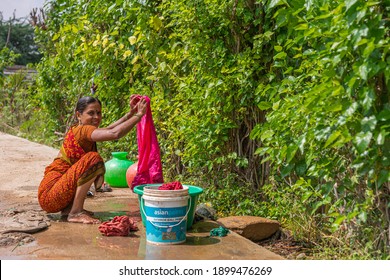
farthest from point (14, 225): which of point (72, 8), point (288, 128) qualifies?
point (72, 8)

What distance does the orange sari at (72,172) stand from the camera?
201 inches

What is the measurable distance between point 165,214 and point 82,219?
1.07m

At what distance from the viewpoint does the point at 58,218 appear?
17.2 ft

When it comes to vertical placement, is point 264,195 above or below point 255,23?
below

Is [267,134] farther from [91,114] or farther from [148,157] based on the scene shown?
[91,114]

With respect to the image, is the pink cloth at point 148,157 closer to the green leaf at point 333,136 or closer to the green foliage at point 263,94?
the green foliage at point 263,94

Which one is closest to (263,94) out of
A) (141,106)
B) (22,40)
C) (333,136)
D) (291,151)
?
(291,151)

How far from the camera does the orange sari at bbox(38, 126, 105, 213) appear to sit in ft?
16.8

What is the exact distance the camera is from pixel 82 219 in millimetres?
5074

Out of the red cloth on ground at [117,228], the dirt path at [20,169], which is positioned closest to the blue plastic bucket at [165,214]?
the red cloth on ground at [117,228]

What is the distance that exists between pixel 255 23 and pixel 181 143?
1.82 metres

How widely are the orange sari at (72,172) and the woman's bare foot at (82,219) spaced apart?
5.9 inches

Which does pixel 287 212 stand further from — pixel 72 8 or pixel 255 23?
pixel 72 8

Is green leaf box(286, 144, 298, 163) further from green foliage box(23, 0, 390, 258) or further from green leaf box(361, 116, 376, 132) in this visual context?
green leaf box(361, 116, 376, 132)
